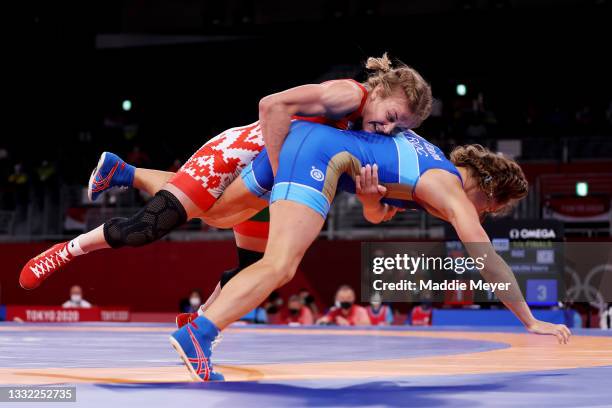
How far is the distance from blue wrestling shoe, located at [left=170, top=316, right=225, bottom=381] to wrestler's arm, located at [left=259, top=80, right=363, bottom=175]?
0.73 meters

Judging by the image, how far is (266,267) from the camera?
2.88m

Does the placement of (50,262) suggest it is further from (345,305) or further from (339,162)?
(345,305)

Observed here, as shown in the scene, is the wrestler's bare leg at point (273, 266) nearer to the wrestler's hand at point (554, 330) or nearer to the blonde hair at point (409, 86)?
the blonde hair at point (409, 86)

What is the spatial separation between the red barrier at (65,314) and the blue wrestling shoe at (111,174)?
7.57 metres

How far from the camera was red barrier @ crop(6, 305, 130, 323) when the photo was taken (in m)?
12.0

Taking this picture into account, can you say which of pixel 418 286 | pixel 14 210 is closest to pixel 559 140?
pixel 418 286

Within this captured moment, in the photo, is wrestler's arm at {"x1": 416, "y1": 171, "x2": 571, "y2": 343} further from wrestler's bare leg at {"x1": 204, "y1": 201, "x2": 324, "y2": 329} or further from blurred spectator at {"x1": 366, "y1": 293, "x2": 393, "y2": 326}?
blurred spectator at {"x1": 366, "y1": 293, "x2": 393, "y2": 326}

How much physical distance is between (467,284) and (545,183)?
174 inches

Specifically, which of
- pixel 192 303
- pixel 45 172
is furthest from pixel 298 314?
pixel 45 172

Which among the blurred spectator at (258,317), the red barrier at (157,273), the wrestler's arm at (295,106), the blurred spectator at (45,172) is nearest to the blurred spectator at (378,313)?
the blurred spectator at (258,317)

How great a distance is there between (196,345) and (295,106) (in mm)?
948

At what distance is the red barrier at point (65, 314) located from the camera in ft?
39.5

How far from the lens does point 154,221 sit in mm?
3863

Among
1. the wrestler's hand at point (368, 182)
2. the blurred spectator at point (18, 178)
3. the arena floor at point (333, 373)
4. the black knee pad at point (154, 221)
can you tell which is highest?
the blurred spectator at point (18, 178)
